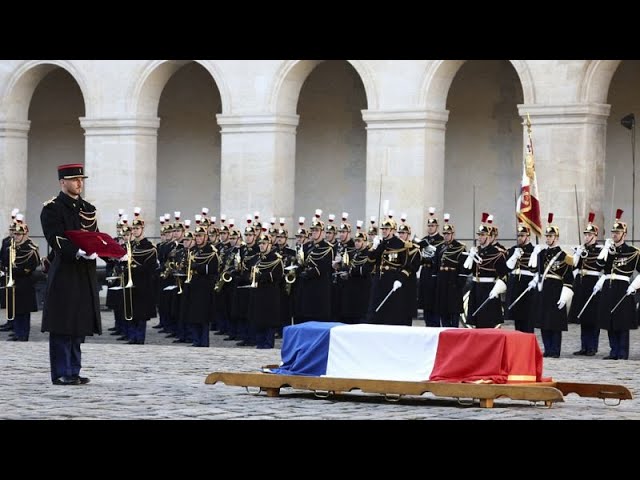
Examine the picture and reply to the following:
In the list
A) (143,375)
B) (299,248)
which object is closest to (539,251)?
(299,248)

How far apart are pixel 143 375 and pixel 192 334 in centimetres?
603

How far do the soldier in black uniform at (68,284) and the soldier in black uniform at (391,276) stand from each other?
6.58 m

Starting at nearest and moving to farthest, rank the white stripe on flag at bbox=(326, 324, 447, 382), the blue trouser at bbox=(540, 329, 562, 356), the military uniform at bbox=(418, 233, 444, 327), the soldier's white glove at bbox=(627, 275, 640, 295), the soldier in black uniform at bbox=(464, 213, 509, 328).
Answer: the white stripe on flag at bbox=(326, 324, 447, 382)
the soldier's white glove at bbox=(627, 275, 640, 295)
the blue trouser at bbox=(540, 329, 562, 356)
the soldier in black uniform at bbox=(464, 213, 509, 328)
the military uniform at bbox=(418, 233, 444, 327)

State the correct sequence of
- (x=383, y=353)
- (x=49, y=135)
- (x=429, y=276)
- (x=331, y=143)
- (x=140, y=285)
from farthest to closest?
(x=49, y=135) < (x=331, y=143) < (x=429, y=276) < (x=140, y=285) < (x=383, y=353)

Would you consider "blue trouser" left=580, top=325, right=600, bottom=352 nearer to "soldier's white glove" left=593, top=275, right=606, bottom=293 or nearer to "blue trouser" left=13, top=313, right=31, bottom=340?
"soldier's white glove" left=593, top=275, right=606, bottom=293

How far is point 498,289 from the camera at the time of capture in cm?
1747

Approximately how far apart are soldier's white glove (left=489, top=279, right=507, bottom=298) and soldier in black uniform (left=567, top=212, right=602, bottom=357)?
2.77 ft

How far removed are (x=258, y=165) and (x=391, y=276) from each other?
8.82 m

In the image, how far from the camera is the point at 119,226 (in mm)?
20891

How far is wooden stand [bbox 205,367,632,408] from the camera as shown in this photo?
34.4ft

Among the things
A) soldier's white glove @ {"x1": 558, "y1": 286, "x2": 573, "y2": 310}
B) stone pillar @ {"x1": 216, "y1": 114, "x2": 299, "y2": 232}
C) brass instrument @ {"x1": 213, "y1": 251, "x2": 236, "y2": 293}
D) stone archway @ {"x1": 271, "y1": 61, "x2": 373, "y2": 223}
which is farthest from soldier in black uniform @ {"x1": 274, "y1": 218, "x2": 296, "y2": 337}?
stone archway @ {"x1": 271, "y1": 61, "x2": 373, "y2": 223}

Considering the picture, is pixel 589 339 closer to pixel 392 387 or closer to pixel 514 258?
pixel 514 258

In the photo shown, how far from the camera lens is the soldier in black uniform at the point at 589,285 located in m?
17.3

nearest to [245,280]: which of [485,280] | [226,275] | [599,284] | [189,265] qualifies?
[226,275]
